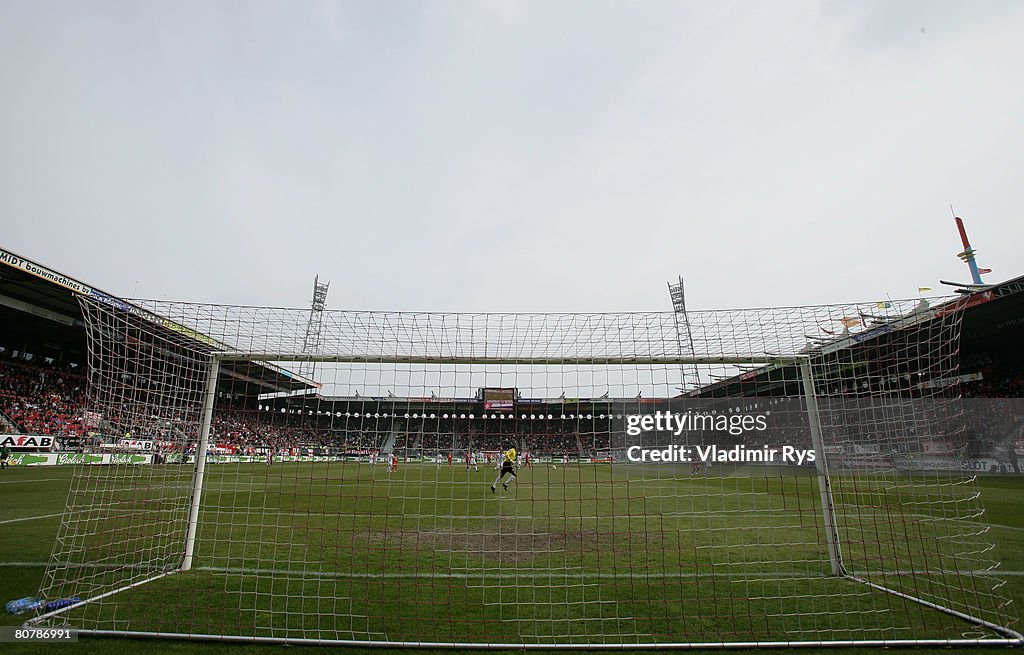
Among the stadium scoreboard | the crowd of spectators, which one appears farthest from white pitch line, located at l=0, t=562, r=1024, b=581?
the crowd of spectators

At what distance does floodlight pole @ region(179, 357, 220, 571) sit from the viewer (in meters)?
6.04

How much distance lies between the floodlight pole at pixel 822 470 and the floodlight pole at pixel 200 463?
24.5 ft

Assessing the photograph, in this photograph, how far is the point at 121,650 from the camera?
4074 millimetres

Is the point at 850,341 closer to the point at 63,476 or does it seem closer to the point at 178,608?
the point at 178,608

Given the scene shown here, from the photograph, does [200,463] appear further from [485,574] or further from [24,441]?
[24,441]

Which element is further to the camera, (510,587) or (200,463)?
(200,463)

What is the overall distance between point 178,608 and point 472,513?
289 inches

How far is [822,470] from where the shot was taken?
6008mm

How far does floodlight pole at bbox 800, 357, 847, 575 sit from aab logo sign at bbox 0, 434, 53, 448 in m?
32.6

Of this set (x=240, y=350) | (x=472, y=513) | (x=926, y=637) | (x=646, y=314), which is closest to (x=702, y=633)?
(x=926, y=637)

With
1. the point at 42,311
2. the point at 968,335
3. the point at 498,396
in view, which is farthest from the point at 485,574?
the point at 968,335

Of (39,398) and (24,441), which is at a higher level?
(39,398)

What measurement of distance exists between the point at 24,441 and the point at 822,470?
110 ft

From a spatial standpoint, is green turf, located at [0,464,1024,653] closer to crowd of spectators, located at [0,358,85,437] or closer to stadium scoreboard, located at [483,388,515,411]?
stadium scoreboard, located at [483,388,515,411]
